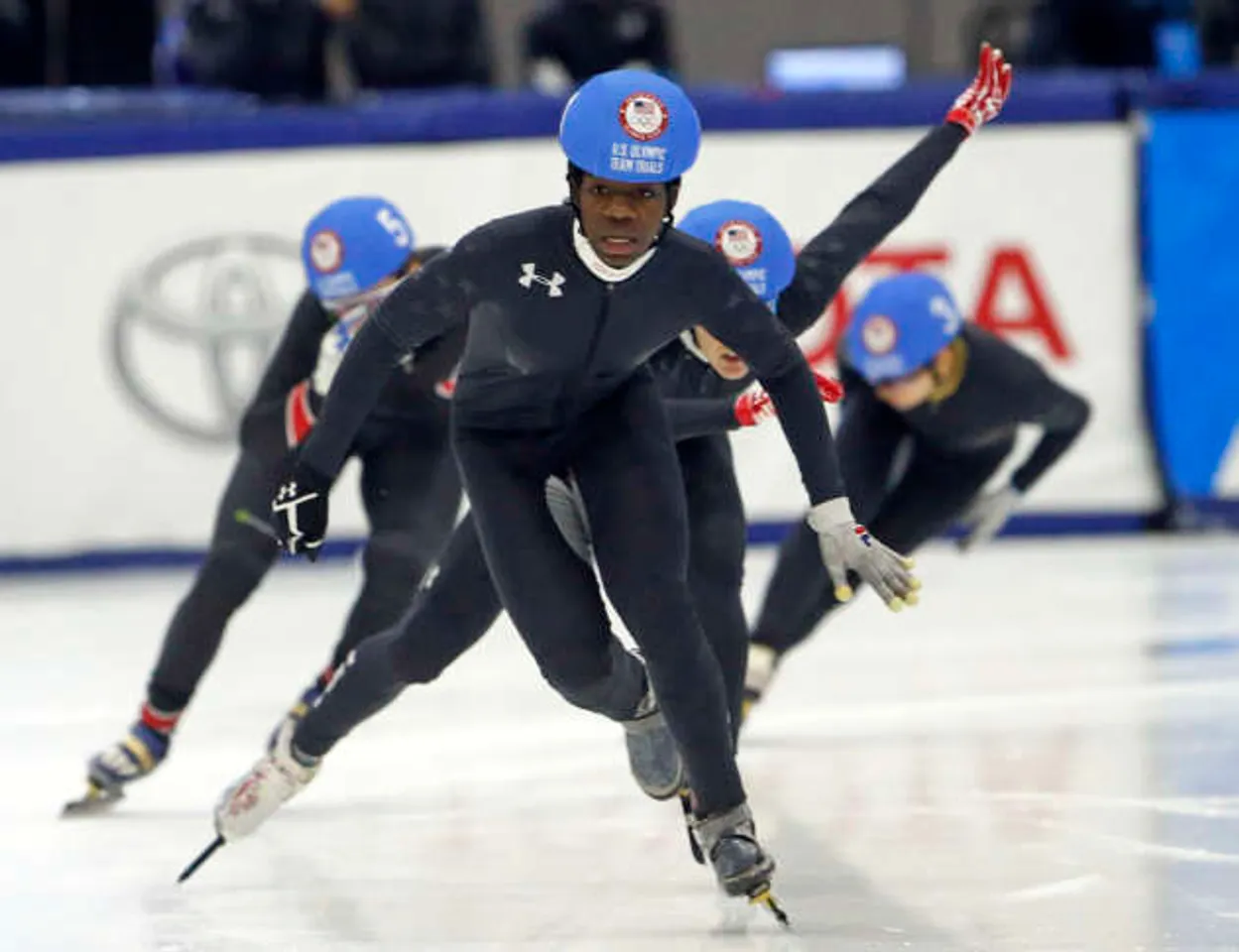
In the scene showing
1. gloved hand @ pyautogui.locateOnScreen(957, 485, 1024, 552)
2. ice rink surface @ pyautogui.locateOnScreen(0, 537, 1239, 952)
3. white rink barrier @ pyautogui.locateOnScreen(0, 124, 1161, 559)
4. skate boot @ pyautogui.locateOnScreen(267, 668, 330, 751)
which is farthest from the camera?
white rink barrier @ pyautogui.locateOnScreen(0, 124, 1161, 559)

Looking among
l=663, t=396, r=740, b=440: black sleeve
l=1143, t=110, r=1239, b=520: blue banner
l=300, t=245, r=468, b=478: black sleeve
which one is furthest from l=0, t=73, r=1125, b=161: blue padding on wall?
l=300, t=245, r=468, b=478: black sleeve

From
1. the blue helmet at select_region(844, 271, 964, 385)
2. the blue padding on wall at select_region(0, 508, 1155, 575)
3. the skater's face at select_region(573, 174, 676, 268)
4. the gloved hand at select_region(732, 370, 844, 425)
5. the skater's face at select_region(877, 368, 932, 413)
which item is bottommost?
the blue padding on wall at select_region(0, 508, 1155, 575)

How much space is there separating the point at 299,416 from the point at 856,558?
5.54 ft

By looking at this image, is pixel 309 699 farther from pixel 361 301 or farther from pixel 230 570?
pixel 361 301

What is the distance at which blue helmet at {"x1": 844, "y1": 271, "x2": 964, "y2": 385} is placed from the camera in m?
5.64

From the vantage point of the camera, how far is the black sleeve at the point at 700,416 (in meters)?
4.36

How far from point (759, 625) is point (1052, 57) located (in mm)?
4772

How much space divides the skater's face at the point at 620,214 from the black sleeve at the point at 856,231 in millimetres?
801

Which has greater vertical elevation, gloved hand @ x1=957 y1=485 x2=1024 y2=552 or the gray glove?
the gray glove

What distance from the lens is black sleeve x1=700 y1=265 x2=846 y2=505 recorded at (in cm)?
376

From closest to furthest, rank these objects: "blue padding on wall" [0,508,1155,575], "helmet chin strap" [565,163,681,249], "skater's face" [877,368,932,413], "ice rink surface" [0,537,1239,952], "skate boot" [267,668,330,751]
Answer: "helmet chin strap" [565,163,681,249]
"ice rink surface" [0,537,1239,952]
"skate boot" [267,668,330,751]
"skater's face" [877,368,932,413]
"blue padding on wall" [0,508,1155,575]

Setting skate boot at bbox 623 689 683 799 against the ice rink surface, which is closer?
the ice rink surface

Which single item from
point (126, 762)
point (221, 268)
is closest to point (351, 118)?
point (221, 268)

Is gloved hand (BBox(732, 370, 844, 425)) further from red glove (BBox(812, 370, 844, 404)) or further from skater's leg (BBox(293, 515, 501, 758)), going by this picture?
skater's leg (BBox(293, 515, 501, 758))
